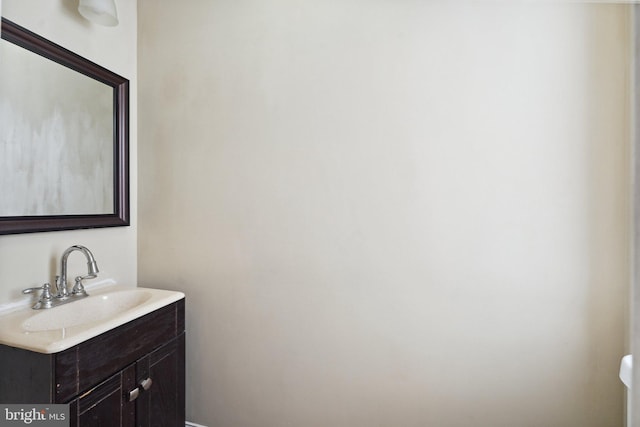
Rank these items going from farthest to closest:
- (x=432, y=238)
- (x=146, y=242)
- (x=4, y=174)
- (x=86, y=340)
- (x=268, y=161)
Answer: (x=146, y=242) → (x=268, y=161) → (x=432, y=238) → (x=4, y=174) → (x=86, y=340)

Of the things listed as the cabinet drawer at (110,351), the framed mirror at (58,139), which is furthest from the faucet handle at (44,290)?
the cabinet drawer at (110,351)

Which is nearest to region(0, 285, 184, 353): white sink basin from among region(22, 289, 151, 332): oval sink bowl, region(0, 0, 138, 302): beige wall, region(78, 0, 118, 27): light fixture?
region(22, 289, 151, 332): oval sink bowl

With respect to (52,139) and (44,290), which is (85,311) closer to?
(44,290)

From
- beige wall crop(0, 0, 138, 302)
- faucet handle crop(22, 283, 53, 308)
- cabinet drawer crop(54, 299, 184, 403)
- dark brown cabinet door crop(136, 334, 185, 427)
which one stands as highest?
beige wall crop(0, 0, 138, 302)

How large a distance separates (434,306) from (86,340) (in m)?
1.25

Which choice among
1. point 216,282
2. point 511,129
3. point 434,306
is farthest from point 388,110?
point 216,282

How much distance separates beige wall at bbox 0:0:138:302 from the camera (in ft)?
4.14

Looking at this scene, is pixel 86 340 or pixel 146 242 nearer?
pixel 86 340

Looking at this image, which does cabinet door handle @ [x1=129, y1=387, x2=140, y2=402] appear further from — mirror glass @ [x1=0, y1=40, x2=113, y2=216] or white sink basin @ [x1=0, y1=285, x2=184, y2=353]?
mirror glass @ [x1=0, y1=40, x2=113, y2=216]

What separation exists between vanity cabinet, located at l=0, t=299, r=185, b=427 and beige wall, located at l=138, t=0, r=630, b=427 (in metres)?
0.23

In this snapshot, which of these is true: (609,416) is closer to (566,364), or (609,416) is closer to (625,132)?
(566,364)

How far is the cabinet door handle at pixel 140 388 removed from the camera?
125 centimetres

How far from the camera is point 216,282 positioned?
1.67m

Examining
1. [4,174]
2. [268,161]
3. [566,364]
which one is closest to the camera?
[4,174]
